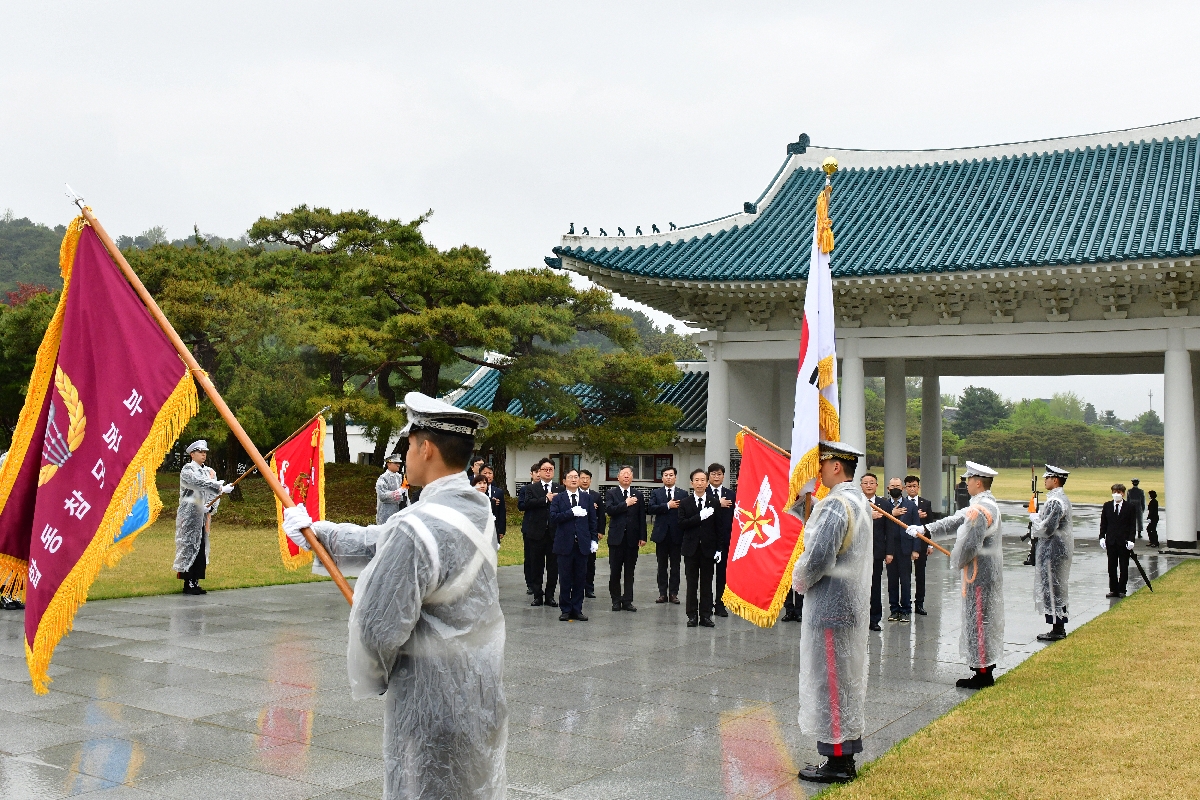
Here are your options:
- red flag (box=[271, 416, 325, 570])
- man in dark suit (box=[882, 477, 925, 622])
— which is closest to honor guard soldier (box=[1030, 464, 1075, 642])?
man in dark suit (box=[882, 477, 925, 622])

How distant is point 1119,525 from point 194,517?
1161 cm

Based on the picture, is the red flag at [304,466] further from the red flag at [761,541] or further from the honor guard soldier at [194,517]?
the red flag at [761,541]

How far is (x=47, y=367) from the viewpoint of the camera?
14.0 feet

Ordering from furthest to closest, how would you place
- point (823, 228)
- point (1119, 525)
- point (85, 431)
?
1. point (1119, 525)
2. point (823, 228)
3. point (85, 431)

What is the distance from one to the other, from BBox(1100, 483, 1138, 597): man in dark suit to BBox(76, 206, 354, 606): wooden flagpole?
11.9 meters

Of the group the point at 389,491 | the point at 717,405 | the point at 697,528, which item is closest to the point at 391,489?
the point at 389,491

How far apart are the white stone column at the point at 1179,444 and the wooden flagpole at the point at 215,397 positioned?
17.2 meters

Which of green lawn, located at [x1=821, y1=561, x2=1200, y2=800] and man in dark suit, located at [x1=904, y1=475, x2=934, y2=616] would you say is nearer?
green lawn, located at [x1=821, y1=561, x2=1200, y2=800]

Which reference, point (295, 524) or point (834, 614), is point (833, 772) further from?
point (295, 524)

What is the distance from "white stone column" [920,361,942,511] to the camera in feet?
80.5

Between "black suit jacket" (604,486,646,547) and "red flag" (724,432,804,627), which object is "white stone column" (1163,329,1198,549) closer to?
"black suit jacket" (604,486,646,547)

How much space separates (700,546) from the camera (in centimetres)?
1085

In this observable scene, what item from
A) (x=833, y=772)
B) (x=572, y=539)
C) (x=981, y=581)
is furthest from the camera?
(x=572, y=539)

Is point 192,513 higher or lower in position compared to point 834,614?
higher
